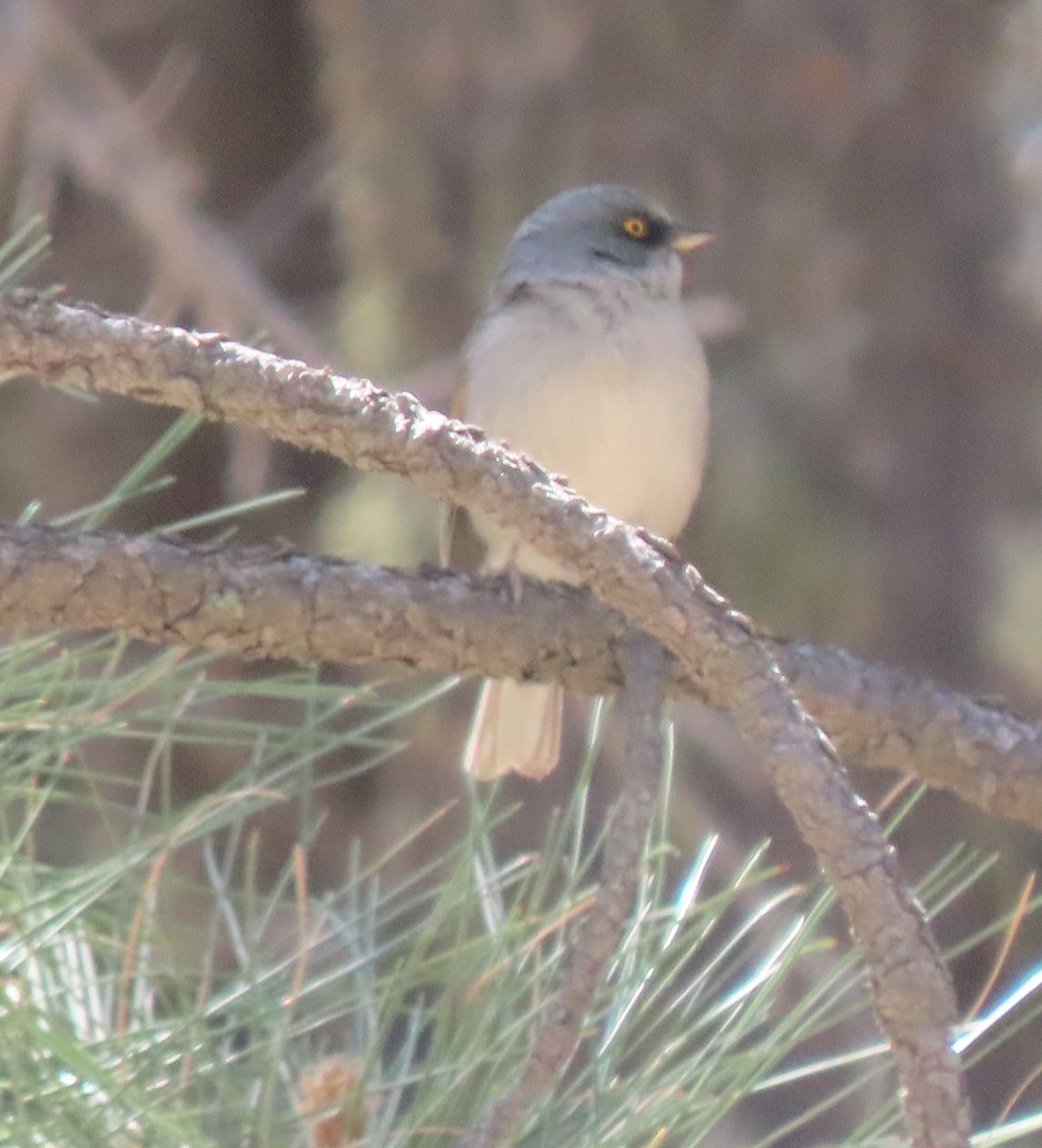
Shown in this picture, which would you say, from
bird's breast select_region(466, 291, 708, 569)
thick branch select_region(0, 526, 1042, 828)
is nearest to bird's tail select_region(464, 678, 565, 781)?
bird's breast select_region(466, 291, 708, 569)

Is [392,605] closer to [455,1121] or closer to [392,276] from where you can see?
[455,1121]

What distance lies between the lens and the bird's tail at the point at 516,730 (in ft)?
9.11

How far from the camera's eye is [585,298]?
3250mm

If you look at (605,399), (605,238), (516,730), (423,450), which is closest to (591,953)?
(423,450)

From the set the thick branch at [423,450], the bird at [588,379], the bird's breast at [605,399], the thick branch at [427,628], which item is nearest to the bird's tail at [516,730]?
the bird at [588,379]

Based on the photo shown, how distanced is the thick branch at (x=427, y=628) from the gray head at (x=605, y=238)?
158cm

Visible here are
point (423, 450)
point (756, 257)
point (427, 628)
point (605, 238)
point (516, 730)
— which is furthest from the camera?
point (756, 257)

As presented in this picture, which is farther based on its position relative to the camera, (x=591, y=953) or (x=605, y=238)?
(x=605, y=238)

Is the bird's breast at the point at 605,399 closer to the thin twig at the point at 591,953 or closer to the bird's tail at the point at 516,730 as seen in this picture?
the bird's tail at the point at 516,730

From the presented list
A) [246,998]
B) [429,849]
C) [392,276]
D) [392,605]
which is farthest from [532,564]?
[246,998]

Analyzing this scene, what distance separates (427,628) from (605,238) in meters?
1.88

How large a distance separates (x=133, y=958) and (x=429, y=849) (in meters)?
2.73

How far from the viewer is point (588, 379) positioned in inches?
122

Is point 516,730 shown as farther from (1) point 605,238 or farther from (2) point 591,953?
(2) point 591,953
